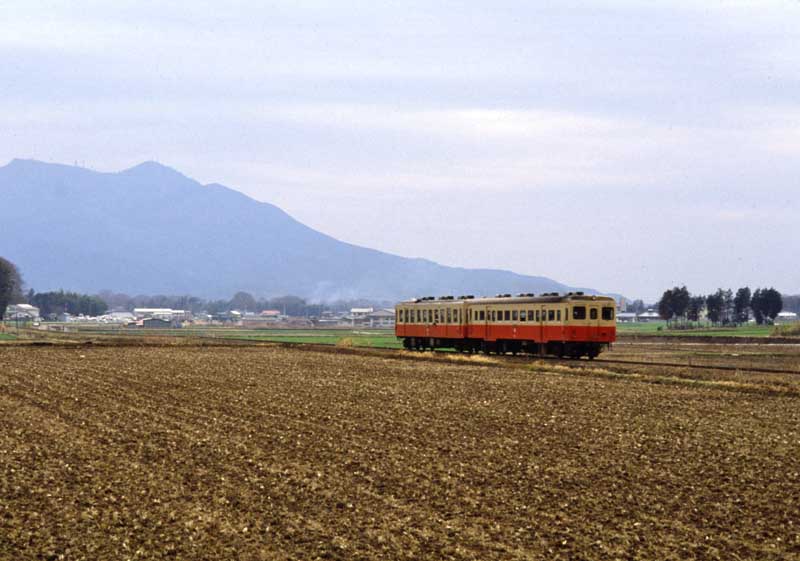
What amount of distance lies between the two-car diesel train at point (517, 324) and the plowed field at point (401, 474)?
18.3 meters

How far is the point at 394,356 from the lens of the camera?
6544 cm

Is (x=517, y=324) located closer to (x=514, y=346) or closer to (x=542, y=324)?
(x=514, y=346)

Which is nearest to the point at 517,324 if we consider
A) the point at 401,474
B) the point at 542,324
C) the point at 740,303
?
the point at 542,324

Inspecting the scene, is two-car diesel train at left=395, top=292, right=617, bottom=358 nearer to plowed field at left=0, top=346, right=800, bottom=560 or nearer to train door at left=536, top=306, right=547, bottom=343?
train door at left=536, top=306, right=547, bottom=343

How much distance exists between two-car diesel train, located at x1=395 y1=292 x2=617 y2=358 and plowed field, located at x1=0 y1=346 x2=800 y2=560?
18332 millimetres

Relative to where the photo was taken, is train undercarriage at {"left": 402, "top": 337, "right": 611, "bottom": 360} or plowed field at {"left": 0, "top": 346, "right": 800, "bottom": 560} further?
train undercarriage at {"left": 402, "top": 337, "right": 611, "bottom": 360}

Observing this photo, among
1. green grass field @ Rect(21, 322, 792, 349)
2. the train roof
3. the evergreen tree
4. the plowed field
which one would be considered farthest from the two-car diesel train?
the evergreen tree

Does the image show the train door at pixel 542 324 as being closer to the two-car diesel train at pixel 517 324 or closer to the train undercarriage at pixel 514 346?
the two-car diesel train at pixel 517 324

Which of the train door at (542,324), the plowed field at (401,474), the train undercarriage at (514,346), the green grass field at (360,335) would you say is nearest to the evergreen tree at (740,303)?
the green grass field at (360,335)

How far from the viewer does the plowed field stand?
15.8m

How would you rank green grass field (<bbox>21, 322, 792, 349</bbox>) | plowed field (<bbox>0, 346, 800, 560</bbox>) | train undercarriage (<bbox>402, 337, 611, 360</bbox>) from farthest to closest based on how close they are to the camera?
1. green grass field (<bbox>21, 322, 792, 349</bbox>)
2. train undercarriage (<bbox>402, 337, 611, 360</bbox>)
3. plowed field (<bbox>0, 346, 800, 560</bbox>)

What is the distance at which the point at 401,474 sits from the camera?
67.8 ft

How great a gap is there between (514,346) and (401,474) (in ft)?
140

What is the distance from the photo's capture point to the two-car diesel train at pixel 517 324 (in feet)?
186
